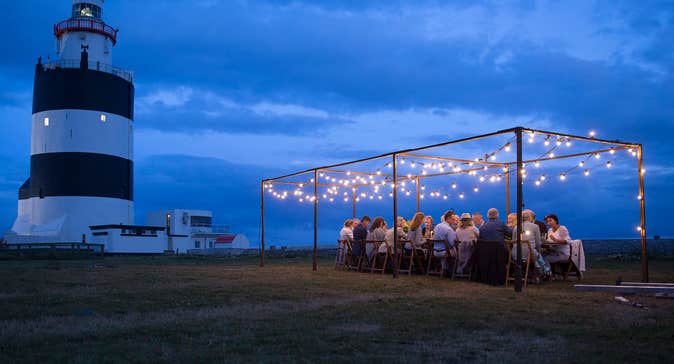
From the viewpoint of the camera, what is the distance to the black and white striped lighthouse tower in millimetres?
30484

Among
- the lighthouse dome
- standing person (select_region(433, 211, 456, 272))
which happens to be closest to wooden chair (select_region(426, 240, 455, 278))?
standing person (select_region(433, 211, 456, 272))

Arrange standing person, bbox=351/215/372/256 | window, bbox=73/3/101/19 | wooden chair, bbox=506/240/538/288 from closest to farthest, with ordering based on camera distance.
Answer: wooden chair, bbox=506/240/538/288 → standing person, bbox=351/215/372/256 → window, bbox=73/3/101/19

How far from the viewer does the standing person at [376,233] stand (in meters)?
13.3

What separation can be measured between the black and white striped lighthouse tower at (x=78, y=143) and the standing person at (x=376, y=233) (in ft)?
71.7

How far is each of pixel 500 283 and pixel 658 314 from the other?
12.5 feet

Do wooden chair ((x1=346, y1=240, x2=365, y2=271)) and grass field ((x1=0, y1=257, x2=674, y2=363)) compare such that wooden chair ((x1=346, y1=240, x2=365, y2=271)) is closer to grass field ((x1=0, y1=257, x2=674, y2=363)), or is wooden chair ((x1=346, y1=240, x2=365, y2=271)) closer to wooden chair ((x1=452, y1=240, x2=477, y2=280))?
wooden chair ((x1=452, y1=240, x2=477, y2=280))

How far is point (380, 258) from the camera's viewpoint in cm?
1340

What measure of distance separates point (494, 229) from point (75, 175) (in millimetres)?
26044

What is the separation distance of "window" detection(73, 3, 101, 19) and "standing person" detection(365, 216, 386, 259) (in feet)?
87.5

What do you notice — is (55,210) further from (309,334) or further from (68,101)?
(309,334)

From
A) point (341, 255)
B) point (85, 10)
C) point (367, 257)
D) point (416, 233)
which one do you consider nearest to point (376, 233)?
point (367, 257)

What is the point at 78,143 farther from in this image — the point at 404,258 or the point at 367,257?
the point at 404,258

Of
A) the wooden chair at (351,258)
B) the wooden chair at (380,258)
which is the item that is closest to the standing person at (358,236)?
the wooden chair at (351,258)

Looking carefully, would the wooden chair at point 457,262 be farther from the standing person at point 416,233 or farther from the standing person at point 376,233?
the standing person at point 376,233
